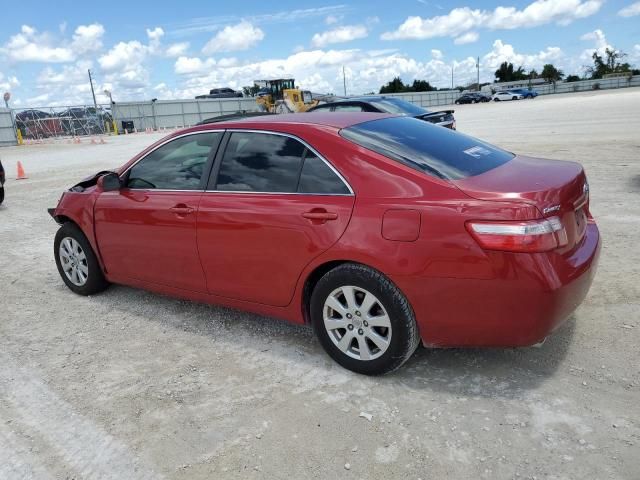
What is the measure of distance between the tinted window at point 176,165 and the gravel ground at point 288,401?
1.11 meters

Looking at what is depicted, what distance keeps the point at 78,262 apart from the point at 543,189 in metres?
4.10

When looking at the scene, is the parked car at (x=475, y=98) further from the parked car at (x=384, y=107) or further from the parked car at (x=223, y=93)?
the parked car at (x=384, y=107)

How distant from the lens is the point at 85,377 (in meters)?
3.66

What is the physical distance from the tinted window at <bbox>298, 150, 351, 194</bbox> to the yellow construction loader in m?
31.6

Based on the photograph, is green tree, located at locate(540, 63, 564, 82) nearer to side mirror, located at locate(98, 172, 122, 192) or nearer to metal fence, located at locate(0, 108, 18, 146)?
metal fence, located at locate(0, 108, 18, 146)

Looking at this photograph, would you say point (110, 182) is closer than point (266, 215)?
No

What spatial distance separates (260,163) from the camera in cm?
382

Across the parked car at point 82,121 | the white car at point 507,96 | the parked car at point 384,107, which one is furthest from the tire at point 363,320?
the white car at point 507,96

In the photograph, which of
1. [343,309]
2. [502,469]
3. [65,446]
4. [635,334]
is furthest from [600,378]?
[65,446]

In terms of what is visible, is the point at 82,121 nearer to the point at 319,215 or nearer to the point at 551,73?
the point at 319,215

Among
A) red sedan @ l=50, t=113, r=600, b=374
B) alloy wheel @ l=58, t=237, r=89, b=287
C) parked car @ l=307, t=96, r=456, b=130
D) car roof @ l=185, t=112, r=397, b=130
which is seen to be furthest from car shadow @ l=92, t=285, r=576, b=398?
parked car @ l=307, t=96, r=456, b=130

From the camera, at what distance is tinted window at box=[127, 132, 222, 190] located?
13.6 ft

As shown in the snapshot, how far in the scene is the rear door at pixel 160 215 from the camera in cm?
408

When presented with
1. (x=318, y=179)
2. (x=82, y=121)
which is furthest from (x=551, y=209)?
(x=82, y=121)
